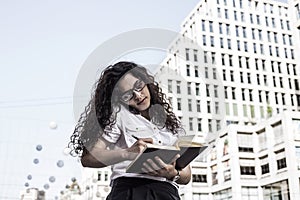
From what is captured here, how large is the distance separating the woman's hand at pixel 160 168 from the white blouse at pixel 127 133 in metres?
0.03

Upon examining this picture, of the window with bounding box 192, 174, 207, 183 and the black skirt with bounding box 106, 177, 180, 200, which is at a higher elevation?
the window with bounding box 192, 174, 207, 183

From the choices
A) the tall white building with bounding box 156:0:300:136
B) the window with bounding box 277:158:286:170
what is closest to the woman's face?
the window with bounding box 277:158:286:170

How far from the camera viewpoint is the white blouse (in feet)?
1.92

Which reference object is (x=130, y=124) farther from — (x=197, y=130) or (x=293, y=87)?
(x=293, y=87)

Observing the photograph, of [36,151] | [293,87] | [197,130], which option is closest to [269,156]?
[293,87]

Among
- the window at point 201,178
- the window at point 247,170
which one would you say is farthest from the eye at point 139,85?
the window at point 201,178

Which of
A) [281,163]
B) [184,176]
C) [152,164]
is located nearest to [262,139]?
[281,163]

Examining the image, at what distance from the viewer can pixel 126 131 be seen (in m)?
0.59

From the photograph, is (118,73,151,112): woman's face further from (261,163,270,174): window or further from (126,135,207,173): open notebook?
(261,163,270,174): window

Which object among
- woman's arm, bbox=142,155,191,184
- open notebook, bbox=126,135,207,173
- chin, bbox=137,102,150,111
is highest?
chin, bbox=137,102,150,111

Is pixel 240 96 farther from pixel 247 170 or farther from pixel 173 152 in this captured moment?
pixel 173 152

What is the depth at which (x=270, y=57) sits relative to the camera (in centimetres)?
1894

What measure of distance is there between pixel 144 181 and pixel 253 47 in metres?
18.9

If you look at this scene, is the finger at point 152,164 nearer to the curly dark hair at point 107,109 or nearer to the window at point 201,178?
the curly dark hair at point 107,109
